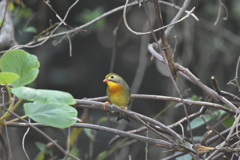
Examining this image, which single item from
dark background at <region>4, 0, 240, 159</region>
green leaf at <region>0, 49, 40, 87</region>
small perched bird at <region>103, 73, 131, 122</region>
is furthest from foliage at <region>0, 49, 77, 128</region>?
dark background at <region>4, 0, 240, 159</region>

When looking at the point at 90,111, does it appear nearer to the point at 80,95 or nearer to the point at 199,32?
the point at 80,95

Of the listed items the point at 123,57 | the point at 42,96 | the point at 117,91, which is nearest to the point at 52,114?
the point at 42,96

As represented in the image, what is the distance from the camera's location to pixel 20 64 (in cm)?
141

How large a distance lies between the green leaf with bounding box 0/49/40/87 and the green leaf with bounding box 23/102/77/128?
0.42 feet

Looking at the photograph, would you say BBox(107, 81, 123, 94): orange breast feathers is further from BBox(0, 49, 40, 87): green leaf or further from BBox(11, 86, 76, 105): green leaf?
BBox(11, 86, 76, 105): green leaf

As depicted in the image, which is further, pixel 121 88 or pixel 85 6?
pixel 85 6

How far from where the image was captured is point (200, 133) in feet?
18.1

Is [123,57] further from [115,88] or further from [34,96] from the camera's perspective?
[34,96]

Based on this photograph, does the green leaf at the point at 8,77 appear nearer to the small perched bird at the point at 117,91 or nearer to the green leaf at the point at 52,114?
the green leaf at the point at 52,114

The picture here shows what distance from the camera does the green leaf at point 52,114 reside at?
4.17 feet

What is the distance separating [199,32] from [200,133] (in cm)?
151

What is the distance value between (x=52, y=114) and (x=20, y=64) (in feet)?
0.84

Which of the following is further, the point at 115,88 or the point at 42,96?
the point at 115,88

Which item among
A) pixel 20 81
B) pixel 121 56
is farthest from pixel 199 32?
pixel 20 81
